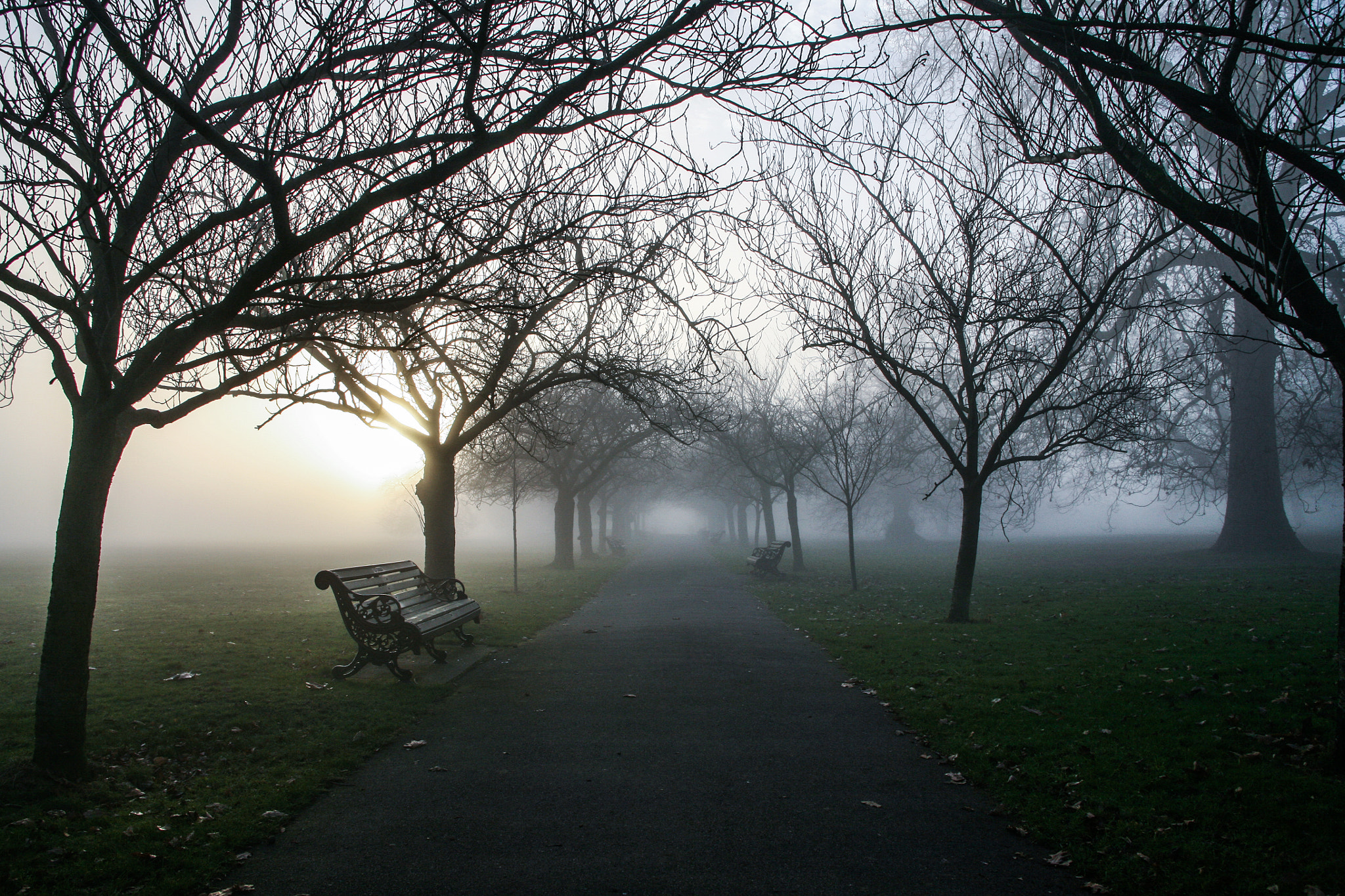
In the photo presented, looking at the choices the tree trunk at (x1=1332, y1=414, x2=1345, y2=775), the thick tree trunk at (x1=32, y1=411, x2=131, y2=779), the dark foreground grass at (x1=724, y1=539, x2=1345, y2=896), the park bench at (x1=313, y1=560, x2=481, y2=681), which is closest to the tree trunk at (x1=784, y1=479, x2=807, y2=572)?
the dark foreground grass at (x1=724, y1=539, x2=1345, y2=896)

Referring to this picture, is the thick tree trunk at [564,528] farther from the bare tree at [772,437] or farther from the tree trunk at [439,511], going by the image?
the tree trunk at [439,511]

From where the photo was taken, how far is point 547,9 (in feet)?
15.4

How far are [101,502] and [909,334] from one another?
38.1 feet

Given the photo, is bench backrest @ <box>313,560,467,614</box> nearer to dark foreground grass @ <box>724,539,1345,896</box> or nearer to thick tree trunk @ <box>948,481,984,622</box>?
dark foreground grass @ <box>724,539,1345,896</box>

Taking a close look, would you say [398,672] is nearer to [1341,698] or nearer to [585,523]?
[1341,698]

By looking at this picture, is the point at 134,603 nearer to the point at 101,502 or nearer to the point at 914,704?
the point at 101,502

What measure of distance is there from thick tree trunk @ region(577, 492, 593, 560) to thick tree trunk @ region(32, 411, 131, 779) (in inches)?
1053

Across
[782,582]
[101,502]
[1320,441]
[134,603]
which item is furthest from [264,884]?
[1320,441]

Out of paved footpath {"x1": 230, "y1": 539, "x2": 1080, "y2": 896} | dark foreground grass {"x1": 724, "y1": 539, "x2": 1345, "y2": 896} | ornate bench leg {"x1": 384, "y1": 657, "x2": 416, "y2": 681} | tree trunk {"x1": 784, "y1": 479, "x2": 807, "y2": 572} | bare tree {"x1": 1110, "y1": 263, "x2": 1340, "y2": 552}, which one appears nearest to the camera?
paved footpath {"x1": 230, "y1": 539, "x2": 1080, "y2": 896}

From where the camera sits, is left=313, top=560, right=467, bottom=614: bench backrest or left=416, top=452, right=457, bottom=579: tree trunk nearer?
left=313, top=560, right=467, bottom=614: bench backrest

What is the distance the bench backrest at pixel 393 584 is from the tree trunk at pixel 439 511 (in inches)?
34.1

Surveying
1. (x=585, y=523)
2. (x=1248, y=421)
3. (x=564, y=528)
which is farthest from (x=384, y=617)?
(x=585, y=523)

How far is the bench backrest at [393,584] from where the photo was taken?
8.04 metres

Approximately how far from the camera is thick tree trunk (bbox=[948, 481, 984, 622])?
12.2 m
